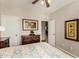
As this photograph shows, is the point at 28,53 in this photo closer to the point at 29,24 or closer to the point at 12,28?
the point at 12,28

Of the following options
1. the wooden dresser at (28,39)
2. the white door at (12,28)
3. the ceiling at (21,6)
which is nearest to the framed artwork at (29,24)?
the white door at (12,28)

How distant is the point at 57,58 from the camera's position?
6.34 feet

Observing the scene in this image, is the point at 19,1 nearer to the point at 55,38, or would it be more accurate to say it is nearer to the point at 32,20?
the point at 32,20

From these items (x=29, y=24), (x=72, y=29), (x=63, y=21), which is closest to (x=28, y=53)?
(x=72, y=29)

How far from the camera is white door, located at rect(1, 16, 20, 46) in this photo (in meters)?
5.70

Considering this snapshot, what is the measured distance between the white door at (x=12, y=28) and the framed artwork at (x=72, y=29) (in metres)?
3.11

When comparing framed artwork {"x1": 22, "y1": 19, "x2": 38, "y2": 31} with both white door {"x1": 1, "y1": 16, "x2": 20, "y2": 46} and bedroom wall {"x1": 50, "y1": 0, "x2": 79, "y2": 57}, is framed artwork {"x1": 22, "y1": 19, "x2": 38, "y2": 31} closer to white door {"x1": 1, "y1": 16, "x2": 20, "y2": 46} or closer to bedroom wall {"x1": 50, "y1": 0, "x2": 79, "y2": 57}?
white door {"x1": 1, "y1": 16, "x2": 20, "y2": 46}

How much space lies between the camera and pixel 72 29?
14.4 feet

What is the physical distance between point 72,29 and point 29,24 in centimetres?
302

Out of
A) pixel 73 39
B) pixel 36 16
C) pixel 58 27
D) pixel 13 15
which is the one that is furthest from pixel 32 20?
pixel 73 39

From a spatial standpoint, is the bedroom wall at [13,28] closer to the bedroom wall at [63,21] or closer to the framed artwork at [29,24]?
the framed artwork at [29,24]

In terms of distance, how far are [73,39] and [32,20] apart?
319cm

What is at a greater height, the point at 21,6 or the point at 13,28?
the point at 21,6

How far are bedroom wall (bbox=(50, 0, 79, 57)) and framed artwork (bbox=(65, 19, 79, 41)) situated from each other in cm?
19
